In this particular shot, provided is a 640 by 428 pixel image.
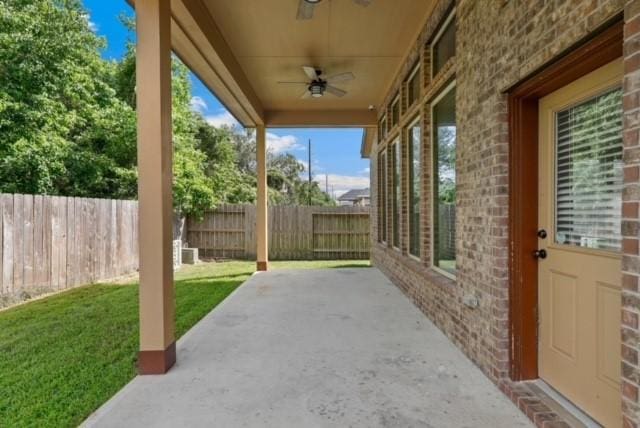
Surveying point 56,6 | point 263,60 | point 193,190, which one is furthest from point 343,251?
point 56,6

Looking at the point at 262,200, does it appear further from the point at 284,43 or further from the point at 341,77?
the point at 284,43

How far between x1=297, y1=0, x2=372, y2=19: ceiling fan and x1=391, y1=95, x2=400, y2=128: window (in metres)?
2.76

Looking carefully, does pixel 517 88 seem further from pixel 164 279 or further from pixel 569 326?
pixel 164 279

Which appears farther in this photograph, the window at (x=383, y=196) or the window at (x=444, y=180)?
the window at (x=383, y=196)

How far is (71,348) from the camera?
141 inches

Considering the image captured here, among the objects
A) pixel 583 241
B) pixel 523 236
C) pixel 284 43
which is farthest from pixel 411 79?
pixel 583 241

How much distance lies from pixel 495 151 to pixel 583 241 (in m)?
0.80

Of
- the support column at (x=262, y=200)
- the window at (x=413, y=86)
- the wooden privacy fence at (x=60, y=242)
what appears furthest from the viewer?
the support column at (x=262, y=200)

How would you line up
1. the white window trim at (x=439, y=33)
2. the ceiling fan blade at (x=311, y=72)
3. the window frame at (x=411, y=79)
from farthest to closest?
the ceiling fan blade at (x=311, y=72), the window frame at (x=411, y=79), the white window trim at (x=439, y=33)

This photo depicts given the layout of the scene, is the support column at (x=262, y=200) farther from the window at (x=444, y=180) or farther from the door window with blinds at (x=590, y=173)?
the door window with blinds at (x=590, y=173)

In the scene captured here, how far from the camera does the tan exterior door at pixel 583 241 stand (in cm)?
194

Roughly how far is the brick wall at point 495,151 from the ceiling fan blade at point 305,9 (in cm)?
132

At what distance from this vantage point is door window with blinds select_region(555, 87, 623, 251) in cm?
193

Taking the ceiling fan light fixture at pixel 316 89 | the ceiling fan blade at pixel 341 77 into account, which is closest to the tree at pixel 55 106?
the ceiling fan light fixture at pixel 316 89
